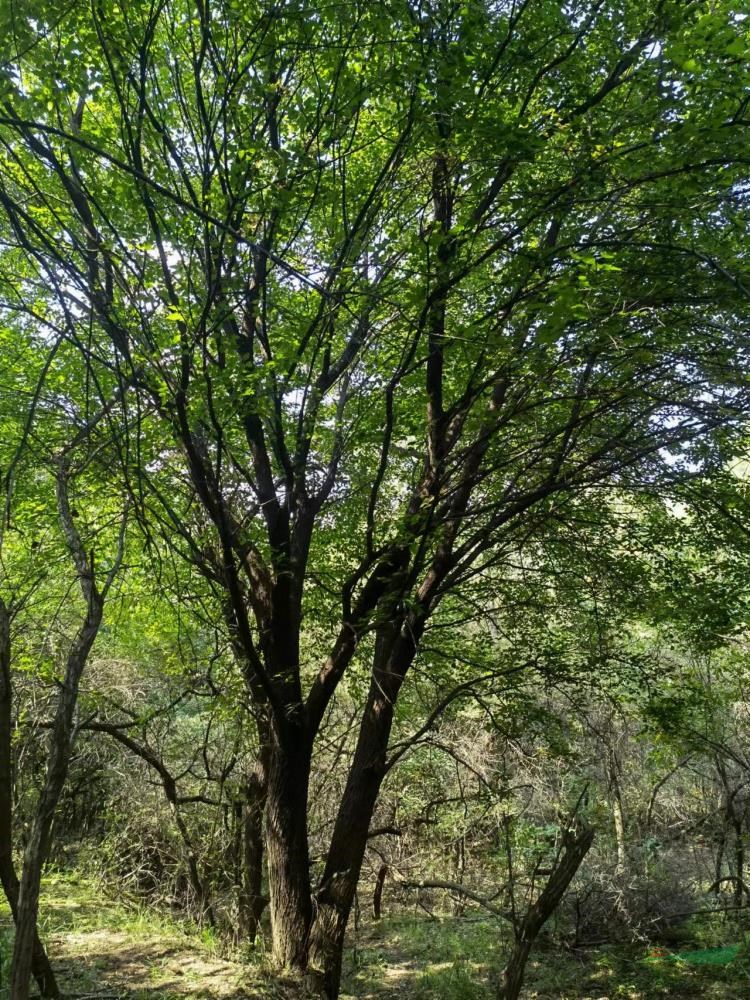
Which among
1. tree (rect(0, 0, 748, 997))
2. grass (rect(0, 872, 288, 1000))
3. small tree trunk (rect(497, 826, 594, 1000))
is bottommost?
grass (rect(0, 872, 288, 1000))

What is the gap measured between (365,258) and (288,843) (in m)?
4.35

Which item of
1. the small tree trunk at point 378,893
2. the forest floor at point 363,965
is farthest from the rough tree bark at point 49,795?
the small tree trunk at point 378,893

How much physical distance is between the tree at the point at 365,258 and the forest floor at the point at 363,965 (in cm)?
75

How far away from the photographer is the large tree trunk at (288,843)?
5230mm

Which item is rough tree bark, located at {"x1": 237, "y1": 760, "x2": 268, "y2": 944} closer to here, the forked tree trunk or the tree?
the tree

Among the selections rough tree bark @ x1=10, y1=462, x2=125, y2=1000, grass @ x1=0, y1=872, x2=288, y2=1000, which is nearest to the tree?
grass @ x1=0, y1=872, x2=288, y2=1000

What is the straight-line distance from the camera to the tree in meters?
3.27

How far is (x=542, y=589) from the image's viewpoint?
6.85 metres

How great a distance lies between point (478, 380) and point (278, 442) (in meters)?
1.54

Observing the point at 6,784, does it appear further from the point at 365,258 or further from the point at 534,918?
the point at 365,258

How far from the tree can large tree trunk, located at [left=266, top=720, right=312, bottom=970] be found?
0.02 meters

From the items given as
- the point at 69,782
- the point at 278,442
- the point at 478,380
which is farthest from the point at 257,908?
the point at 478,380

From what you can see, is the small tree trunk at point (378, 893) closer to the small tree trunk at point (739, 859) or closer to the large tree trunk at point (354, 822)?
the small tree trunk at point (739, 859)

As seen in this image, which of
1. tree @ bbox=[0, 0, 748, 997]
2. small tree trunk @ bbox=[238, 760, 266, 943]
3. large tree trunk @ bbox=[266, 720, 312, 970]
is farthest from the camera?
small tree trunk @ bbox=[238, 760, 266, 943]
